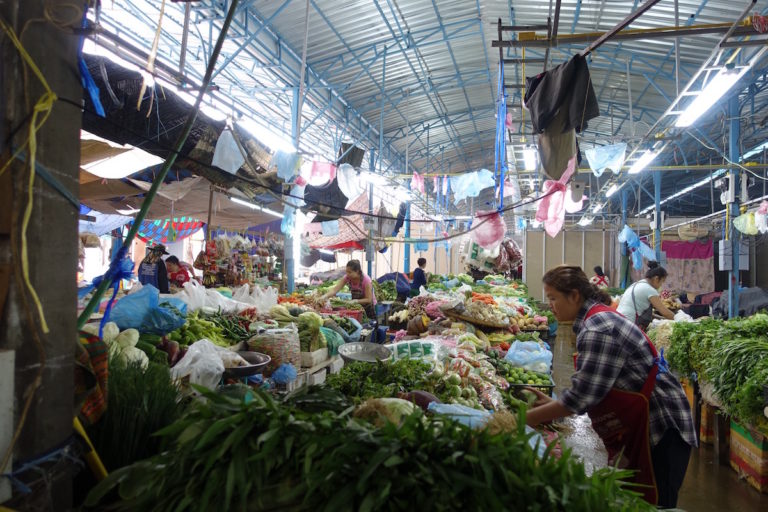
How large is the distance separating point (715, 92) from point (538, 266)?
12901 millimetres

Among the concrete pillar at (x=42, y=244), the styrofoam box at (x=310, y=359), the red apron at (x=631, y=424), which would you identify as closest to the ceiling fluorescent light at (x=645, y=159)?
the styrofoam box at (x=310, y=359)

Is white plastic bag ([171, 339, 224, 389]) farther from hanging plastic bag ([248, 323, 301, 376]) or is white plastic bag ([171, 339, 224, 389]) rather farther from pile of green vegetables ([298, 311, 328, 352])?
pile of green vegetables ([298, 311, 328, 352])

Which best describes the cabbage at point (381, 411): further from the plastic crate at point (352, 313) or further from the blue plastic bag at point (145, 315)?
the plastic crate at point (352, 313)

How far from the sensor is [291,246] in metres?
9.44

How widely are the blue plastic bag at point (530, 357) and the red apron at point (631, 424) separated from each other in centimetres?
260

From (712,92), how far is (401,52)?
7.48 metres

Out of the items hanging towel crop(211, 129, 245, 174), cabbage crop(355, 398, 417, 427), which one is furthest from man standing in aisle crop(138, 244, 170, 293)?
cabbage crop(355, 398, 417, 427)

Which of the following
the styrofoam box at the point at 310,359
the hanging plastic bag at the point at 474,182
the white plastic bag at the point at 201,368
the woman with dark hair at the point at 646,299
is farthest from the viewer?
the hanging plastic bag at the point at 474,182

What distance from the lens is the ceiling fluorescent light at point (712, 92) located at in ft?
16.4

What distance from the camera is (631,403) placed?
7.80 ft

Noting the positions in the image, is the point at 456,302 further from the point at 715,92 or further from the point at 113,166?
the point at 113,166

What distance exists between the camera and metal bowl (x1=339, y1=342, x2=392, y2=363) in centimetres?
397

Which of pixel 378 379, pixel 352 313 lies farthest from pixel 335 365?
pixel 378 379

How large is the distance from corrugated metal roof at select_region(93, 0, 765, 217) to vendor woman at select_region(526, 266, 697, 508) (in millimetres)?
3103
